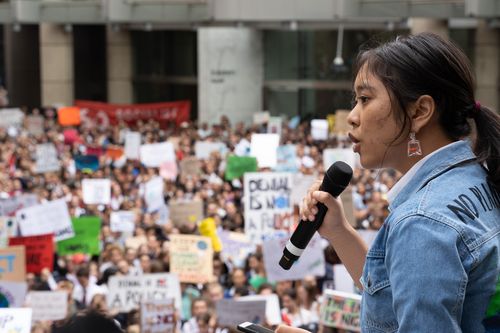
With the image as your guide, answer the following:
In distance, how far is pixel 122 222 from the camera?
13734 mm

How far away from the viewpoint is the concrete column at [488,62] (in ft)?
82.7

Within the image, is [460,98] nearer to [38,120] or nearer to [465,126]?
[465,126]

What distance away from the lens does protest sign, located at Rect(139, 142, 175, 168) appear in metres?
18.1

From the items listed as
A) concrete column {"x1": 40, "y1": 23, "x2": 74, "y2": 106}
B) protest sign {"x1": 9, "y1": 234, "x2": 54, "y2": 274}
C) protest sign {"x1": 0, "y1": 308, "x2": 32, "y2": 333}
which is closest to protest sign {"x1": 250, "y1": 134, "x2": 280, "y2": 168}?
protest sign {"x1": 9, "y1": 234, "x2": 54, "y2": 274}

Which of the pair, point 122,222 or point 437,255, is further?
point 122,222

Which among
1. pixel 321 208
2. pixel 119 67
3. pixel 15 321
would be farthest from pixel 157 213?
pixel 119 67

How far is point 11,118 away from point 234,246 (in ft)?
47.1

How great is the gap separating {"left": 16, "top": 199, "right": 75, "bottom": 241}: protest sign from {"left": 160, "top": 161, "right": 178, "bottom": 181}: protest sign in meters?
5.19

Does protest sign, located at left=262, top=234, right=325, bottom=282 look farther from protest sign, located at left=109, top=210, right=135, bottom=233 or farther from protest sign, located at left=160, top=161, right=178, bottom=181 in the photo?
protest sign, located at left=160, top=161, right=178, bottom=181

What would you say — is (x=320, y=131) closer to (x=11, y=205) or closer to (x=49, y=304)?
(x=11, y=205)

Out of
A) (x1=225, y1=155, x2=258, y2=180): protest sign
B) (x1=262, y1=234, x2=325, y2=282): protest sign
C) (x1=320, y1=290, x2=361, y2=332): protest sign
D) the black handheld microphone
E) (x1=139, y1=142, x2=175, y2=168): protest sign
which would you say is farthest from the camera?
(x1=139, y1=142, x2=175, y2=168): protest sign

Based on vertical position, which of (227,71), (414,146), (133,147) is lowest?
(133,147)

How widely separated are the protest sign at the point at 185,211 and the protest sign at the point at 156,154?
150 inches

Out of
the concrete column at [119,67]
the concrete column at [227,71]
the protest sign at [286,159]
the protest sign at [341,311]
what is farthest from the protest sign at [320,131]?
the concrete column at [119,67]
